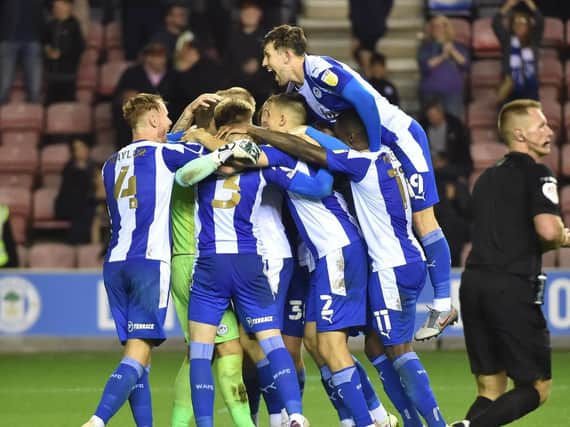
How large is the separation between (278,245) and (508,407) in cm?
153

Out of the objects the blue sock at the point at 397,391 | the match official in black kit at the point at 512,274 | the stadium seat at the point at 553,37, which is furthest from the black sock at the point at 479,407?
the stadium seat at the point at 553,37

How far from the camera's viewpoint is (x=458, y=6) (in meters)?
16.4

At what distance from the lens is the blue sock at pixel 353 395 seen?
24.6 feet

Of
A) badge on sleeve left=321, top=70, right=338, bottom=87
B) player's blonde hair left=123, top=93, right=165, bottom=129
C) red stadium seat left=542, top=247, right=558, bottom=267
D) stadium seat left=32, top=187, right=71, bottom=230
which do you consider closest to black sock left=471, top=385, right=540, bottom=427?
badge on sleeve left=321, top=70, right=338, bottom=87

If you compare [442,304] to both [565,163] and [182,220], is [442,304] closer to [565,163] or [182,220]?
[182,220]

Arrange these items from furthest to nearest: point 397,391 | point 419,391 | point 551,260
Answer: point 551,260
point 397,391
point 419,391

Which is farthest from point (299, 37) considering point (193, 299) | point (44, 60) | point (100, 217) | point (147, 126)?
point (44, 60)

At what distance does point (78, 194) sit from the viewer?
568 inches

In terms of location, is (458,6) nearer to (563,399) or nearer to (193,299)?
(563,399)

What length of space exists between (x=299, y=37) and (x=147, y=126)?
96cm

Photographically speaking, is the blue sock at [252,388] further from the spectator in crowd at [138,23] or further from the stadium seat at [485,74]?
the stadium seat at [485,74]

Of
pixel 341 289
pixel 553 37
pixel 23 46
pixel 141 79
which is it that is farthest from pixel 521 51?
pixel 341 289

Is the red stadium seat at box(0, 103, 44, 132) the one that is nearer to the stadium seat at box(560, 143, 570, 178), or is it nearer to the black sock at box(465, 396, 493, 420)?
the stadium seat at box(560, 143, 570, 178)

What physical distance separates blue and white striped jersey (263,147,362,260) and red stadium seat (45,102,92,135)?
8.23m
